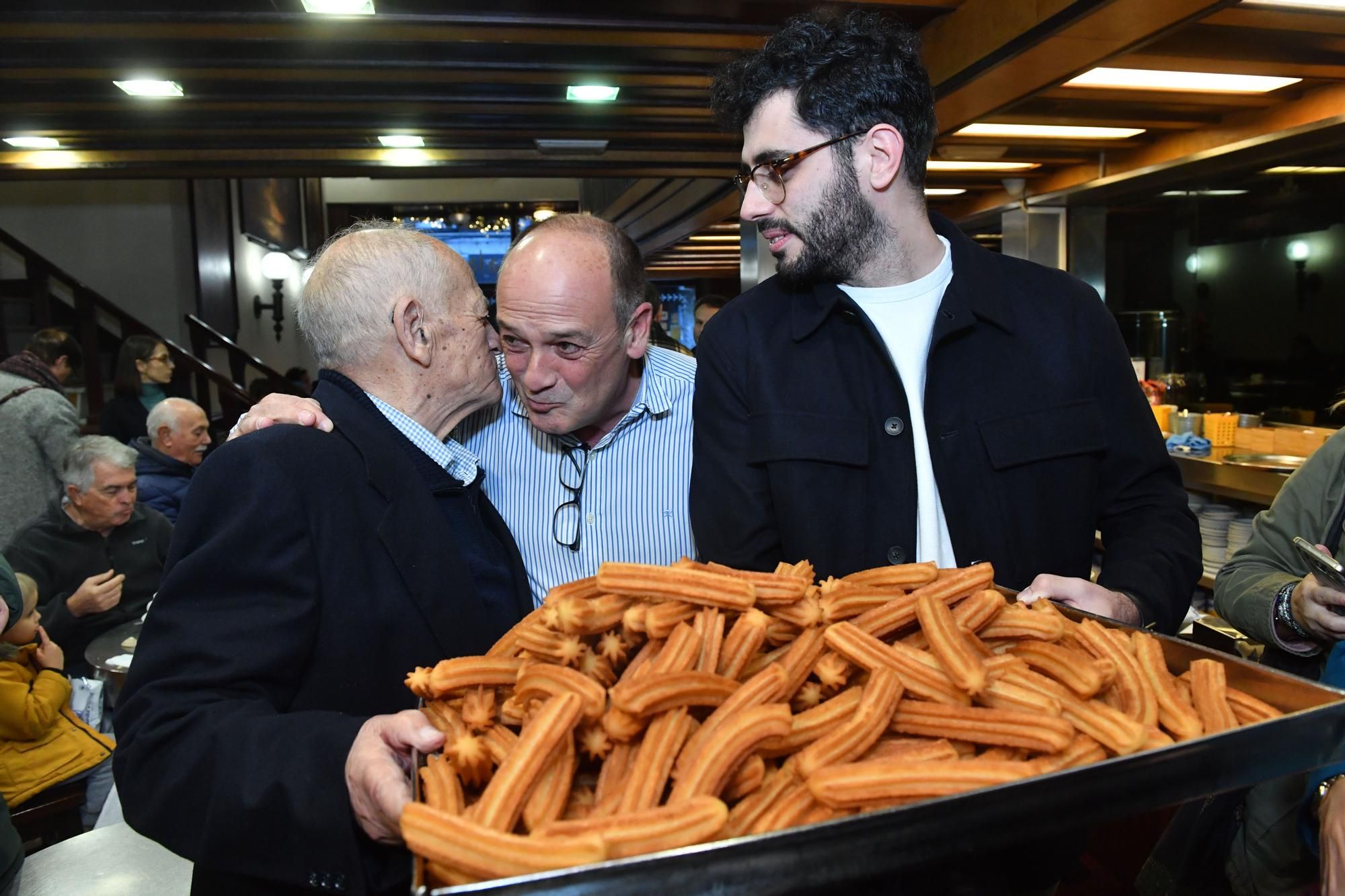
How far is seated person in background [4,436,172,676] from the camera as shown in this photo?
14.9 feet

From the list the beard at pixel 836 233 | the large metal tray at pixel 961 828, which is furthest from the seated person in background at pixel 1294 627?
the beard at pixel 836 233

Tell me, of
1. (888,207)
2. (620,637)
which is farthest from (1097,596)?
(888,207)

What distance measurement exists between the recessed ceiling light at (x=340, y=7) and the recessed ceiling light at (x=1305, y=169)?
4856 mm

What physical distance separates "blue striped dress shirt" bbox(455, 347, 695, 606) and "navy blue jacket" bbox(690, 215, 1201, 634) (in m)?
0.29

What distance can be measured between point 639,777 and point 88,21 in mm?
4080

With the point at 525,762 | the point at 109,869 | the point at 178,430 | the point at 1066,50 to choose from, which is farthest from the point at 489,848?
the point at 178,430

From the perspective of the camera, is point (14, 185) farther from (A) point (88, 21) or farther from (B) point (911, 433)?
(B) point (911, 433)

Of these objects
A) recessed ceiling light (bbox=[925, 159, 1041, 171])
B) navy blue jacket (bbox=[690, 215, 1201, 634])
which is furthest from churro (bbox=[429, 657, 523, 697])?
recessed ceiling light (bbox=[925, 159, 1041, 171])

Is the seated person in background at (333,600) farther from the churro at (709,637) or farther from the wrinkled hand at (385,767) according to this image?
the churro at (709,637)

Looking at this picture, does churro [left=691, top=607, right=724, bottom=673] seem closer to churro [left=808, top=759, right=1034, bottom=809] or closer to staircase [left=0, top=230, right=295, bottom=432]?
churro [left=808, top=759, right=1034, bottom=809]

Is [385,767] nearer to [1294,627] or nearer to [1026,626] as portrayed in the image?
[1026,626]

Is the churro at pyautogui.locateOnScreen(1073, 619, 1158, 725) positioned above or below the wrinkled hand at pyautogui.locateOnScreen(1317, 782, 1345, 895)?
above

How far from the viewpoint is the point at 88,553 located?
4.78 meters

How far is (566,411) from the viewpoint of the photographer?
2.16 meters
